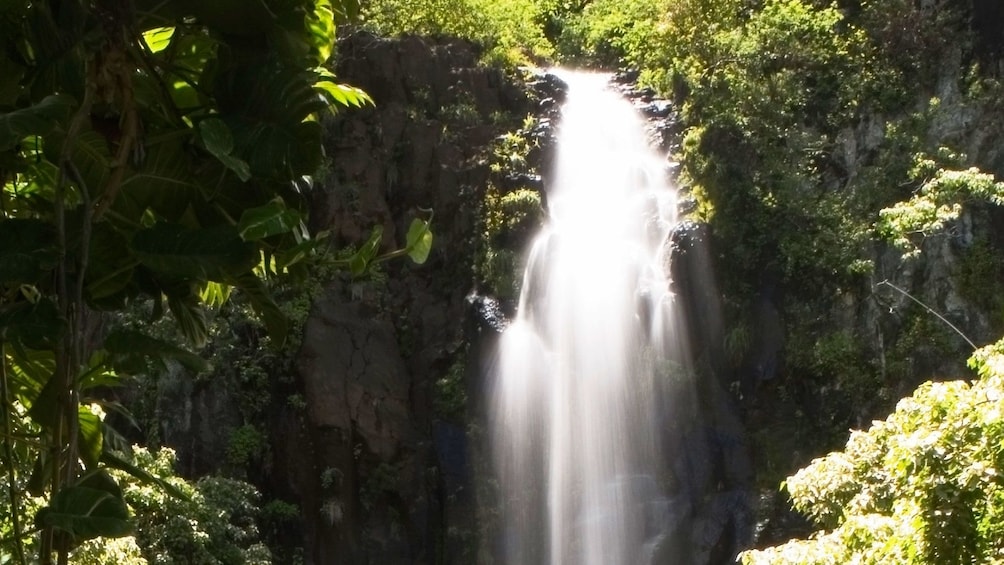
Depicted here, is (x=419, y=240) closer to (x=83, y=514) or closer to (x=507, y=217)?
(x=83, y=514)

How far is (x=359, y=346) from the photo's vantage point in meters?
15.0

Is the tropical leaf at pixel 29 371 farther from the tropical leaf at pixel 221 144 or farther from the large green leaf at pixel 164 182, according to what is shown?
the tropical leaf at pixel 221 144

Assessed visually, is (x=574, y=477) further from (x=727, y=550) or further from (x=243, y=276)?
(x=243, y=276)

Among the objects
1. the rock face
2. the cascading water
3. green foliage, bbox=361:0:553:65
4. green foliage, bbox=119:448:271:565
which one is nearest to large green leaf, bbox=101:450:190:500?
green foliage, bbox=119:448:271:565

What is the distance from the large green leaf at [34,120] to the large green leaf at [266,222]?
1.02 ft

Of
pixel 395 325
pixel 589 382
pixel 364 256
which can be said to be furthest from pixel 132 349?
pixel 395 325

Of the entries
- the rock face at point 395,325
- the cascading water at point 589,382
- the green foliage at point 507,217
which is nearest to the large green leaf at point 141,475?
the rock face at point 395,325

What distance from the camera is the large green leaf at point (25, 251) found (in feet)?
5.56

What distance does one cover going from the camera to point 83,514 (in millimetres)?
1588

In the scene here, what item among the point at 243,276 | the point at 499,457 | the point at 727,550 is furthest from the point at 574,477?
the point at 243,276

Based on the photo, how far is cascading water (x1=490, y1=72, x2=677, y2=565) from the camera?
13234 millimetres

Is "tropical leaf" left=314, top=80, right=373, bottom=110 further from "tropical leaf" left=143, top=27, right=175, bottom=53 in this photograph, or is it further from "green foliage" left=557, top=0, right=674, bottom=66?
"green foliage" left=557, top=0, right=674, bottom=66

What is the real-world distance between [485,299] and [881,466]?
896cm

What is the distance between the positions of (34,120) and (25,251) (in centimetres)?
21
